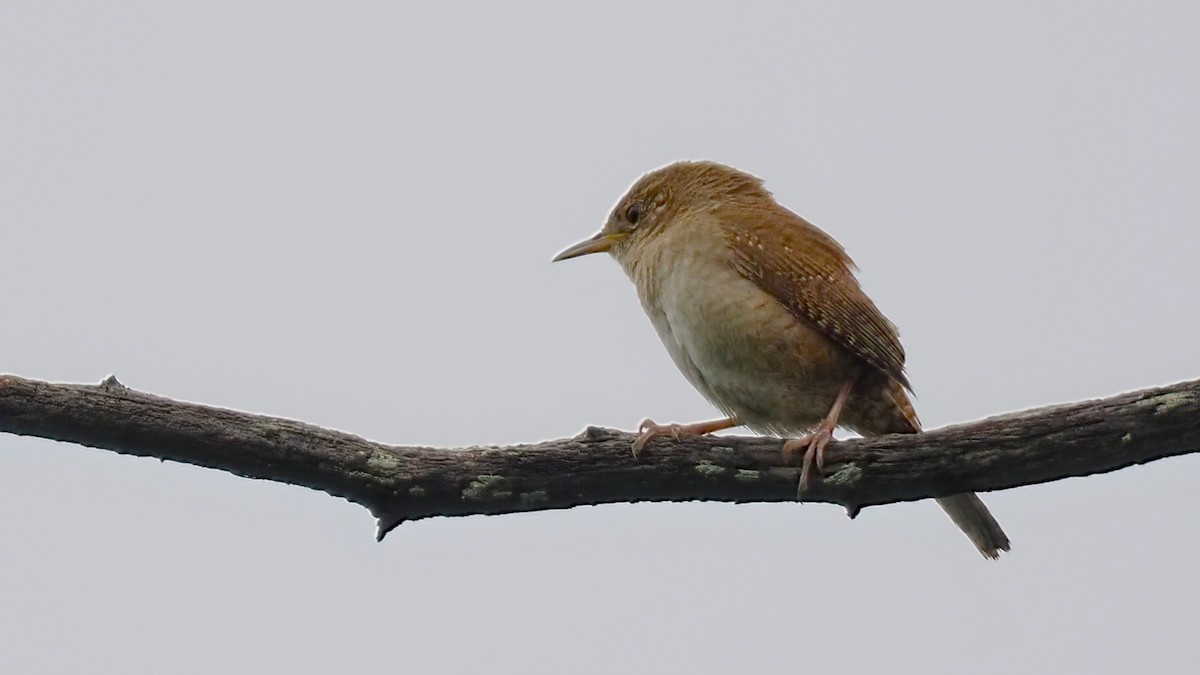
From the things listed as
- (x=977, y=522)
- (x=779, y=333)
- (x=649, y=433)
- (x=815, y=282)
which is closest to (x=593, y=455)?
(x=649, y=433)

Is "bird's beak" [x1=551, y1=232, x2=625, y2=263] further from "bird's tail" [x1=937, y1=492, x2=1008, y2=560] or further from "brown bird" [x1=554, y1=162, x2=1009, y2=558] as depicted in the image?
"bird's tail" [x1=937, y1=492, x2=1008, y2=560]

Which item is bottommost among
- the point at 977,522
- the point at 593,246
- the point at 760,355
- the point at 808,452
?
the point at 977,522

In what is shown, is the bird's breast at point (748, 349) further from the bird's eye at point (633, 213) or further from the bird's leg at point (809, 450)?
the bird's eye at point (633, 213)

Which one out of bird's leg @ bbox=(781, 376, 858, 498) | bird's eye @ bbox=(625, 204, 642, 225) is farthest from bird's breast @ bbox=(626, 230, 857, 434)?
bird's eye @ bbox=(625, 204, 642, 225)

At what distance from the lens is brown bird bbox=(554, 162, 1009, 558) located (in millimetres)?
4859

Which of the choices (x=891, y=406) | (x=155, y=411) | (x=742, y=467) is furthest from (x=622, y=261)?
(x=155, y=411)

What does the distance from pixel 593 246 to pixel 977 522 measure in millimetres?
2254

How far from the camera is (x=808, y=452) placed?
4.17 metres

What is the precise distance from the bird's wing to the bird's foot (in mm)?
708

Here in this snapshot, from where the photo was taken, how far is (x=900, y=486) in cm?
407

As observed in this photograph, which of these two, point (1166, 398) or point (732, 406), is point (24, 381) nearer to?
point (732, 406)

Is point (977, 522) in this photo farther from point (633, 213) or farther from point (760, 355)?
point (633, 213)

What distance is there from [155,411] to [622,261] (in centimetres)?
263

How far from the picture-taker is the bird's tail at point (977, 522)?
483cm
